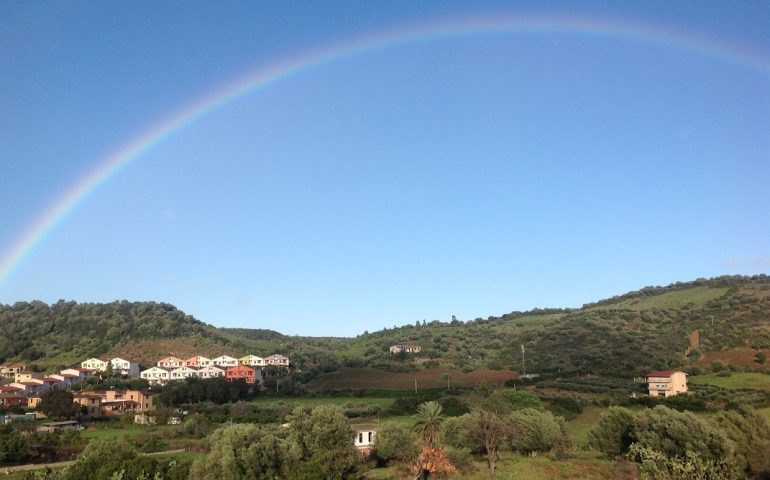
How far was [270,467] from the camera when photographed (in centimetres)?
3316

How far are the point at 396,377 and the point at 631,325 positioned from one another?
43512 millimetres

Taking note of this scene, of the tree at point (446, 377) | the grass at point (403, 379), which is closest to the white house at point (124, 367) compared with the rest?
the grass at point (403, 379)

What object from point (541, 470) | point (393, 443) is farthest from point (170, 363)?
point (541, 470)

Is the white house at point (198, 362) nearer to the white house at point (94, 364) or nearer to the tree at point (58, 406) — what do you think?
the white house at point (94, 364)

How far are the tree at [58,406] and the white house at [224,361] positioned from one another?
136 ft

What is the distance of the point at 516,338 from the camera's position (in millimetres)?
117312

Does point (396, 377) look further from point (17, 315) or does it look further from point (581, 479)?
point (17, 315)

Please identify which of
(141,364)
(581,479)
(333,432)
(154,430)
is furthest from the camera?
(141,364)

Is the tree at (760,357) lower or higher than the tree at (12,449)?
higher

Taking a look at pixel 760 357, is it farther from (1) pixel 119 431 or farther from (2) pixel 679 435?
(1) pixel 119 431

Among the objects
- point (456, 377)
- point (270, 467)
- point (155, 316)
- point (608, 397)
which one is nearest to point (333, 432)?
point (270, 467)

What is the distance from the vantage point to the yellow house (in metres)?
62.6

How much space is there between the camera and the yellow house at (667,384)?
62.6 meters

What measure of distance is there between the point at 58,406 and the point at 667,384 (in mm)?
63418
